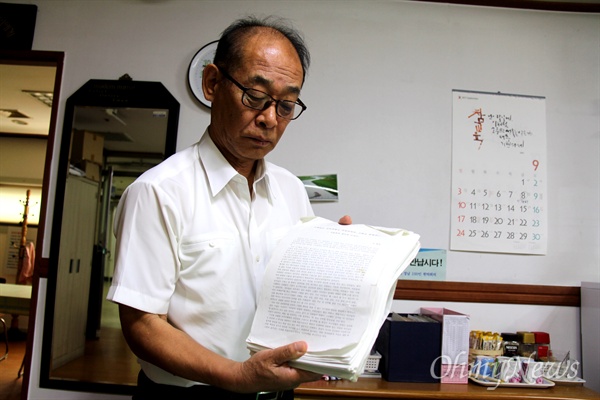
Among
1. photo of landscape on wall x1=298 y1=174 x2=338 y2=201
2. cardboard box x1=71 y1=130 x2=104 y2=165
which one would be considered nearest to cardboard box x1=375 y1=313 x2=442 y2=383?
photo of landscape on wall x1=298 y1=174 x2=338 y2=201

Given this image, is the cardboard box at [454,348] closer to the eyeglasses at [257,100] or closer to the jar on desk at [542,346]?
the jar on desk at [542,346]

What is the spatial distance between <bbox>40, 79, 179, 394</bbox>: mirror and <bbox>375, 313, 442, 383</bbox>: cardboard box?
3.91 feet

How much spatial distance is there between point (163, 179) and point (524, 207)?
6.20 ft

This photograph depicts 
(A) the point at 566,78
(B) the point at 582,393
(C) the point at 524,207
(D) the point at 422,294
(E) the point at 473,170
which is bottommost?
(B) the point at 582,393

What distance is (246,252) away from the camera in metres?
0.90

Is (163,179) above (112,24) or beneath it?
beneath

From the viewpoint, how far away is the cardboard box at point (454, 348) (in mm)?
1743

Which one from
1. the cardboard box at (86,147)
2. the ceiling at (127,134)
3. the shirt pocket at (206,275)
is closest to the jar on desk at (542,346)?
the shirt pocket at (206,275)

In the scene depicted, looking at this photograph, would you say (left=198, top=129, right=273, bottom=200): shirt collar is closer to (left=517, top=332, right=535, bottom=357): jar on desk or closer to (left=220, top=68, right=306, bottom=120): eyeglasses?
(left=220, top=68, right=306, bottom=120): eyeglasses

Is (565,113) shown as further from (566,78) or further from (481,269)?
(481,269)

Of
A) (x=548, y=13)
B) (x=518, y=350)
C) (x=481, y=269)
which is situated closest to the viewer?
(x=518, y=350)

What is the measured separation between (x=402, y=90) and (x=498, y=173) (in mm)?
631

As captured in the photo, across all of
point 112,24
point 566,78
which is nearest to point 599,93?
point 566,78

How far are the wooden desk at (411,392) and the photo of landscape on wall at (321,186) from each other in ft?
2.73
